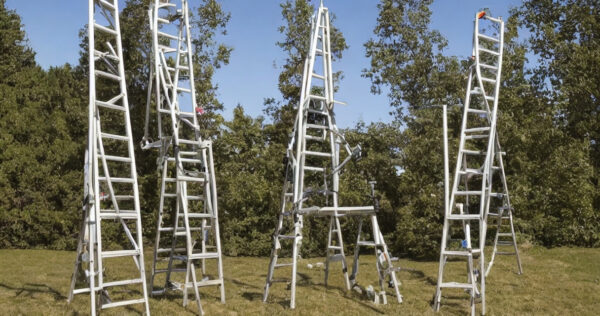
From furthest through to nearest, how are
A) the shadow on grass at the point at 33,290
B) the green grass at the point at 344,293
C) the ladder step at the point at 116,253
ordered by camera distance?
the shadow on grass at the point at 33,290 < the green grass at the point at 344,293 < the ladder step at the point at 116,253

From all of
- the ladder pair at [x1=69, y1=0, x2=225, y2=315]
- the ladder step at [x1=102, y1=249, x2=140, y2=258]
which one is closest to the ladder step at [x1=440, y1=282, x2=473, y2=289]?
the ladder pair at [x1=69, y1=0, x2=225, y2=315]

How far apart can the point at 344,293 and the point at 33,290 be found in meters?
5.22

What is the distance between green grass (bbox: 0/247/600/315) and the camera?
7340 mm

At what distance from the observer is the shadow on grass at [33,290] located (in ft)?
26.5

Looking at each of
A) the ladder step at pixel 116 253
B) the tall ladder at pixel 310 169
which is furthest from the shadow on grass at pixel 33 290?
the tall ladder at pixel 310 169

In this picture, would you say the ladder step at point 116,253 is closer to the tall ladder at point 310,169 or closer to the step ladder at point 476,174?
the tall ladder at point 310,169

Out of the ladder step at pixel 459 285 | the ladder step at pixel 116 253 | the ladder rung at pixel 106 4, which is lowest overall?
the ladder step at pixel 459 285

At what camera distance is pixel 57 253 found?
50.8 feet

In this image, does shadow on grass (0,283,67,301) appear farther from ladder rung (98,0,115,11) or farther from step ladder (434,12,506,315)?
step ladder (434,12,506,315)

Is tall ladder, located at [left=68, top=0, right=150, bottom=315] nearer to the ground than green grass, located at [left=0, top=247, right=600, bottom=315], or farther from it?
farther from it

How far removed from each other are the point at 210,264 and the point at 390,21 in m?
11.1

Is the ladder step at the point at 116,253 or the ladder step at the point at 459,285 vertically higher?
the ladder step at the point at 116,253

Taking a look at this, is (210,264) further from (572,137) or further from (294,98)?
(572,137)

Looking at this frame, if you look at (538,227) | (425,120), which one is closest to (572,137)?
(538,227)
